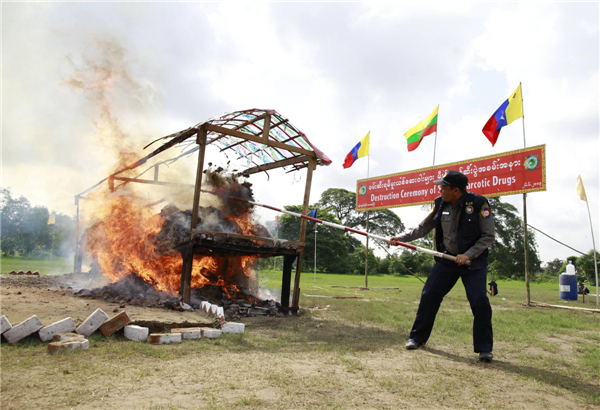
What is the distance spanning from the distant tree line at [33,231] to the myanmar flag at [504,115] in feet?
58.3

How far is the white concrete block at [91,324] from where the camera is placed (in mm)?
4648

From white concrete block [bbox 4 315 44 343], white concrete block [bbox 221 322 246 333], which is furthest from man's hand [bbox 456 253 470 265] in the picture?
white concrete block [bbox 4 315 44 343]

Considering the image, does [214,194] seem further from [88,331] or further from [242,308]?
[88,331]

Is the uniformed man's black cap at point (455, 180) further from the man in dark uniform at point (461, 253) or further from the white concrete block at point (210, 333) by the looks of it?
the white concrete block at point (210, 333)

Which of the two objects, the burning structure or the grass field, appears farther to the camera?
the grass field

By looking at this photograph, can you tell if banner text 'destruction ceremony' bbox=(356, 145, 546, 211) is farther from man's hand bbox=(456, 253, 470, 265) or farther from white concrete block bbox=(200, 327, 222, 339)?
white concrete block bbox=(200, 327, 222, 339)

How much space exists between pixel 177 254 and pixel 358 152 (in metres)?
11.2

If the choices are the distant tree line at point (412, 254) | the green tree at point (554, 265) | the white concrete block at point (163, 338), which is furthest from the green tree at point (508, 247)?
the white concrete block at point (163, 338)

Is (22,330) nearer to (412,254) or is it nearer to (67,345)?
(67,345)

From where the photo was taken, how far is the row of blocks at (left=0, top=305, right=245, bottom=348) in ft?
13.9

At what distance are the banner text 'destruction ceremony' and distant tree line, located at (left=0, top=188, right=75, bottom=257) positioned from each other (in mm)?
13922

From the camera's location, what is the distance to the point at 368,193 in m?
17.9

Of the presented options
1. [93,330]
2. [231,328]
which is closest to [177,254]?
[231,328]

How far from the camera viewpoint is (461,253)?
195 inches
